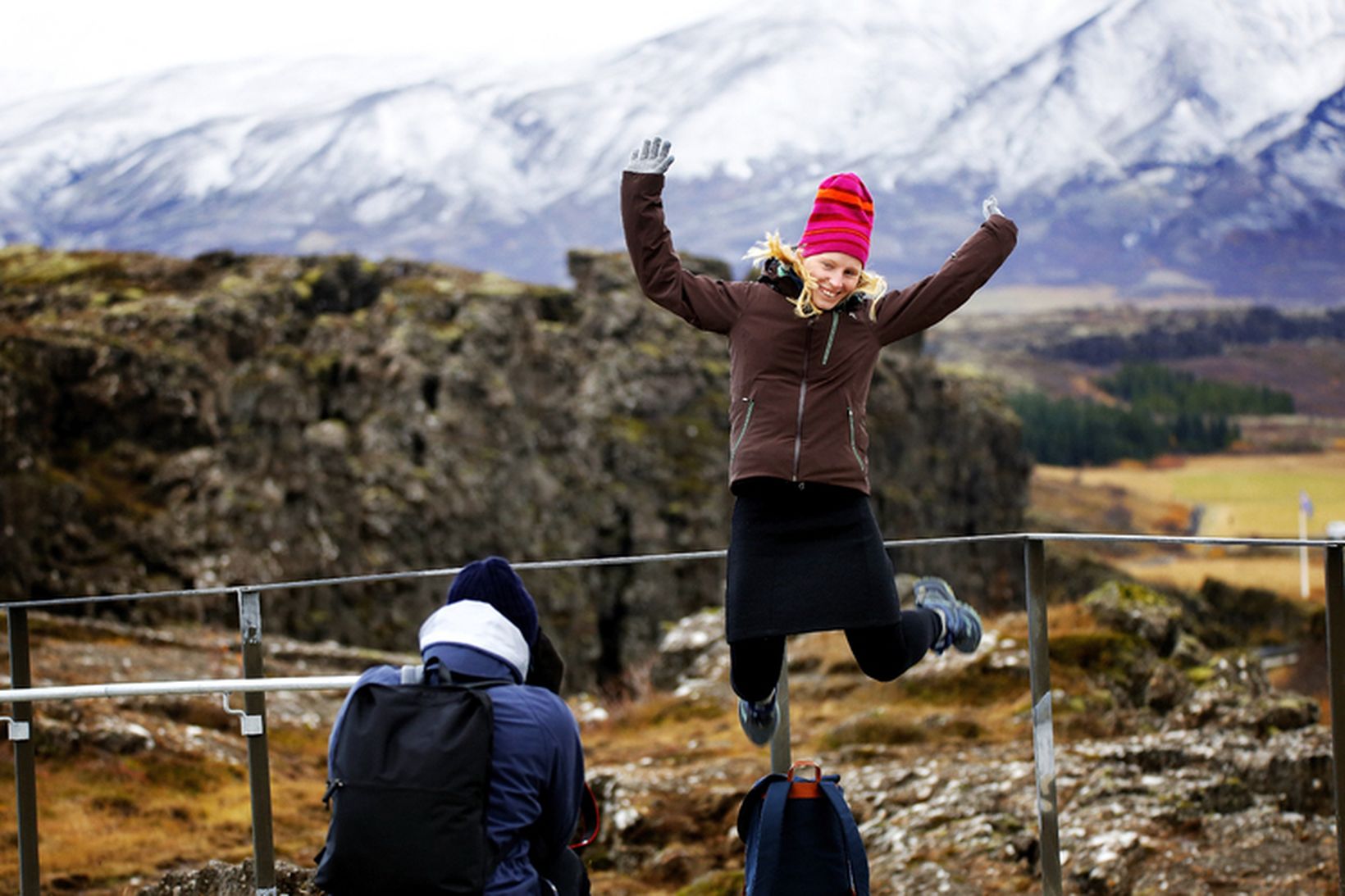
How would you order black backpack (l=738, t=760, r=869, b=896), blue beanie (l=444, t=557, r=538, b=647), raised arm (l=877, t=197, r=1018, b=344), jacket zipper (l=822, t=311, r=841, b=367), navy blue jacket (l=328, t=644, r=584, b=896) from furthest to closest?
1. raised arm (l=877, t=197, r=1018, b=344)
2. jacket zipper (l=822, t=311, r=841, b=367)
3. black backpack (l=738, t=760, r=869, b=896)
4. blue beanie (l=444, t=557, r=538, b=647)
5. navy blue jacket (l=328, t=644, r=584, b=896)

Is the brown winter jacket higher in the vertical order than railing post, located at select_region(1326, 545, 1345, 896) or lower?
higher

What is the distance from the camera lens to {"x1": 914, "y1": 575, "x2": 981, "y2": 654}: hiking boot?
578 cm

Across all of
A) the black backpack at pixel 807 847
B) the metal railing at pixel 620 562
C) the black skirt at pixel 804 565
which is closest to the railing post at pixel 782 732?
the metal railing at pixel 620 562

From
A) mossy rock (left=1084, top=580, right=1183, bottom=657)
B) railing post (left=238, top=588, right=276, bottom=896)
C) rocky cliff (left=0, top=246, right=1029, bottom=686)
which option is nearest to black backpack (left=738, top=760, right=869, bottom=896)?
railing post (left=238, top=588, right=276, bottom=896)

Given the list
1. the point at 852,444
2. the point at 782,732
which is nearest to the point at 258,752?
the point at 782,732

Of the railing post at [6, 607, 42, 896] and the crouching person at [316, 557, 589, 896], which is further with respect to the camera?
the railing post at [6, 607, 42, 896]

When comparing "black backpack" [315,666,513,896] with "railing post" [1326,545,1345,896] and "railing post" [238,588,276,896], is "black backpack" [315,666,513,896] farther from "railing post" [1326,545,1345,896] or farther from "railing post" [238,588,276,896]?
"railing post" [1326,545,1345,896]

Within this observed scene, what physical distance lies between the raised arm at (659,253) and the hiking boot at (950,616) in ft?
5.21

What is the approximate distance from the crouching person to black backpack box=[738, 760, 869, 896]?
0.90m

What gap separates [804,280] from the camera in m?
5.12

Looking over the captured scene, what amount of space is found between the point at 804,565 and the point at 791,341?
0.83 m

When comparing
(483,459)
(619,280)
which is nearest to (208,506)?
(483,459)

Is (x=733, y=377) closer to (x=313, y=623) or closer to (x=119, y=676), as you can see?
(x=119, y=676)

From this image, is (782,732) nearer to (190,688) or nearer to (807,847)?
(807,847)
